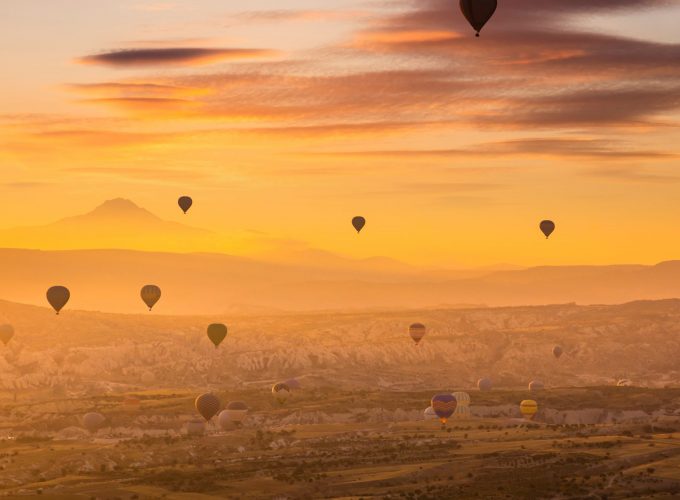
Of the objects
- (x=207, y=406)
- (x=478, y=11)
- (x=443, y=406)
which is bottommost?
(x=443, y=406)

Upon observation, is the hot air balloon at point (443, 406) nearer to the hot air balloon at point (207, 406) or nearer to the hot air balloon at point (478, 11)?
the hot air balloon at point (207, 406)

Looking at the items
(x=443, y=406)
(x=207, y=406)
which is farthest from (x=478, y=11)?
(x=207, y=406)

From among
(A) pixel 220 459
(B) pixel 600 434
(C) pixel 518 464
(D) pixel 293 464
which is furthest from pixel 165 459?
(B) pixel 600 434

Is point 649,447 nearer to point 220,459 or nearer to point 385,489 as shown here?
point 385,489

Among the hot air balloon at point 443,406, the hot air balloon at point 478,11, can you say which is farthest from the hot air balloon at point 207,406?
the hot air balloon at point 478,11

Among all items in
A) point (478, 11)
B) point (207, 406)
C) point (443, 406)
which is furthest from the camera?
point (443, 406)

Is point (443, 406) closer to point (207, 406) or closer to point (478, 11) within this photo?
point (207, 406)

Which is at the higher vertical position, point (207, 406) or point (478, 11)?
point (478, 11)

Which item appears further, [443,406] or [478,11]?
[443,406]
